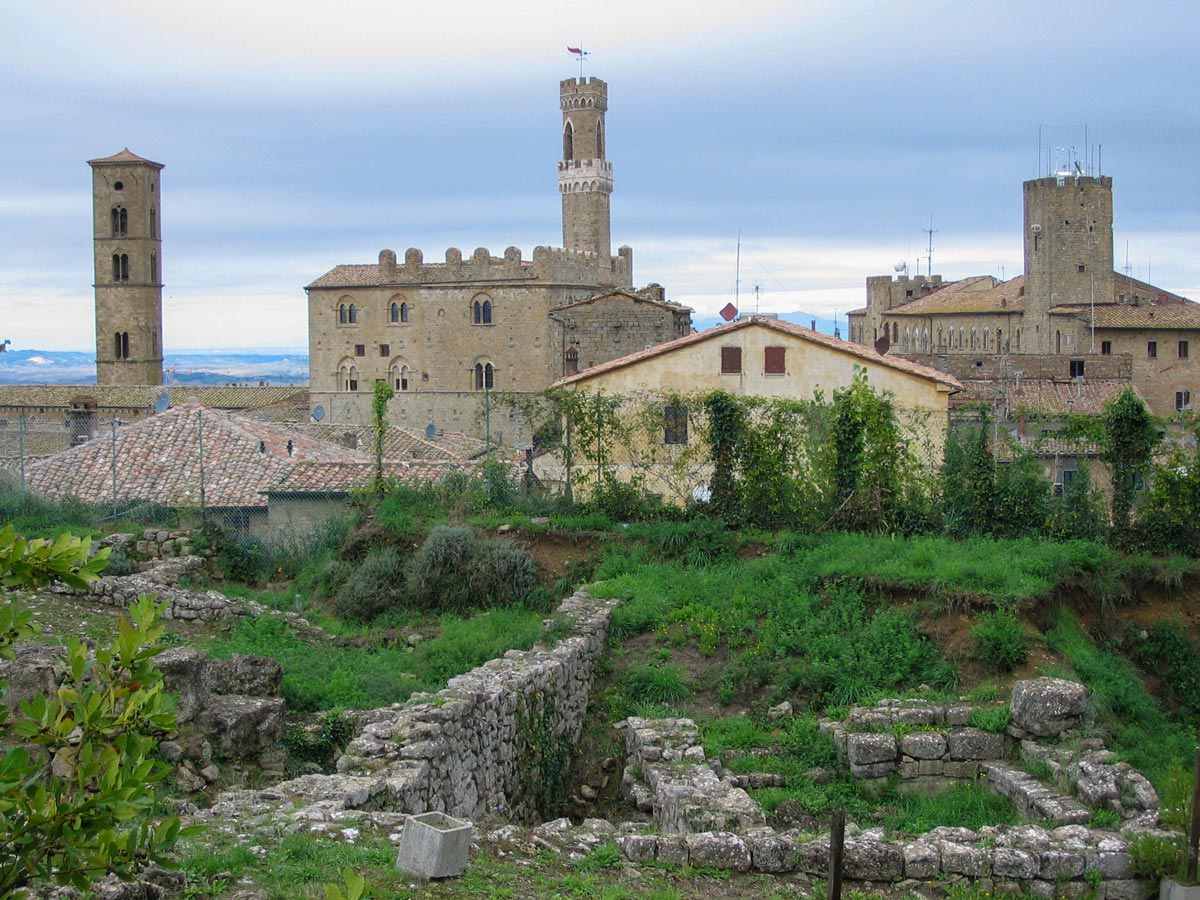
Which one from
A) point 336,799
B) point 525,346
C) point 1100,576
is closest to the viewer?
point 336,799

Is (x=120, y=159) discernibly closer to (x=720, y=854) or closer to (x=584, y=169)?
(x=584, y=169)

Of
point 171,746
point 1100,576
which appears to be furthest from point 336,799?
point 1100,576

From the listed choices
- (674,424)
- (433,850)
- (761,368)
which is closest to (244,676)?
(433,850)

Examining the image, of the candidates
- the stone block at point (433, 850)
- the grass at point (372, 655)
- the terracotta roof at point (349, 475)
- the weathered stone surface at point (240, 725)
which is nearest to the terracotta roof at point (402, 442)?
the terracotta roof at point (349, 475)

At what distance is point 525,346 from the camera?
68312 millimetres

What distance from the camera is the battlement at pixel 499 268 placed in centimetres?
6794

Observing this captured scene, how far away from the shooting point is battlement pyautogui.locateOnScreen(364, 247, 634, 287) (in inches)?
2675

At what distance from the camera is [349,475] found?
22219 millimetres

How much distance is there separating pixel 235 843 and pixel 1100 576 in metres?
11.3

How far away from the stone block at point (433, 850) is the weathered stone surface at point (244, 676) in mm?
4281

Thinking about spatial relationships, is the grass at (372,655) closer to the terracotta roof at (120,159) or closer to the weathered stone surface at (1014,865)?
the weathered stone surface at (1014,865)

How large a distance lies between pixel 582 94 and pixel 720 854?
7755cm

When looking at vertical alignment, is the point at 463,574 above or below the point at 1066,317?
below

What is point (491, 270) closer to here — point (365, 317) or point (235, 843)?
point (365, 317)
